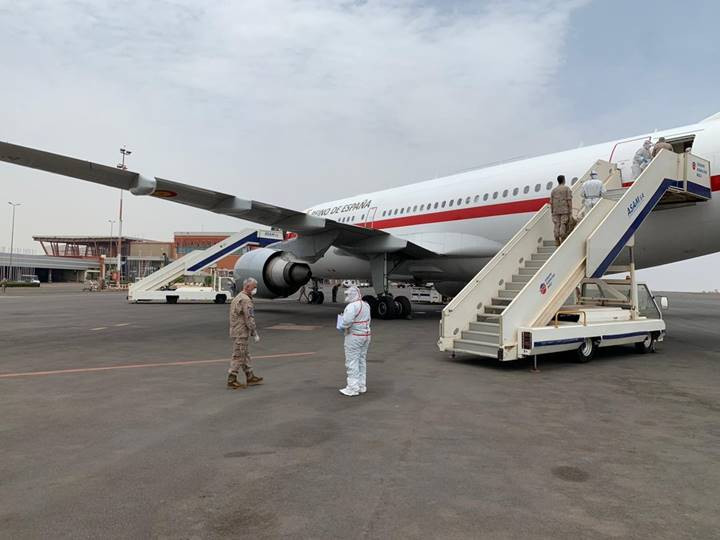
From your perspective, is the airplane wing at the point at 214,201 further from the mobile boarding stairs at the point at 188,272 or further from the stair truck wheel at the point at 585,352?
the mobile boarding stairs at the point at 188,272

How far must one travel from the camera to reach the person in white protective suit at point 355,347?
6.58m

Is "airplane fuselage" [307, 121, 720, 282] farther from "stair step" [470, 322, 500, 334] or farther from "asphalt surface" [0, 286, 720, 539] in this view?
"stair step" [470, 322, 500, 334]

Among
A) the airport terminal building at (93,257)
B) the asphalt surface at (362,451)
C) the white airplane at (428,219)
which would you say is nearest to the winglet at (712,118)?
the white airplane at (428,219)

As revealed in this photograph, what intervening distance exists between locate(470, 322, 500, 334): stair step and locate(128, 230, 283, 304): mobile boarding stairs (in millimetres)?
20121

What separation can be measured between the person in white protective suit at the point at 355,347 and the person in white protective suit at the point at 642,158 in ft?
26.3

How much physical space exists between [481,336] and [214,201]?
284 inches

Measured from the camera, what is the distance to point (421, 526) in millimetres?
3080

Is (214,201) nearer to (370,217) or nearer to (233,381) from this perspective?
(233,381)

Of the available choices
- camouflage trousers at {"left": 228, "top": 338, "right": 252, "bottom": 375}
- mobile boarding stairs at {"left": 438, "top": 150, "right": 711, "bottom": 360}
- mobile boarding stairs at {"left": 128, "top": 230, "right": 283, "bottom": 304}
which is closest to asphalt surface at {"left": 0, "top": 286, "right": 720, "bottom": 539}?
camouflage trousers at {"left": 228, "top": 338, "right": 252, "bottom": 375}

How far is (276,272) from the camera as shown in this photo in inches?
667

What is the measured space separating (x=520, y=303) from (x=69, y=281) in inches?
4090

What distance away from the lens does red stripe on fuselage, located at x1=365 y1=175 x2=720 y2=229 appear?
13037 mm

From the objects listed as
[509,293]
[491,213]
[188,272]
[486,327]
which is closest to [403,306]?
[491,213]

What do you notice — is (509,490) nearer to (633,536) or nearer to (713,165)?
(633,536)
